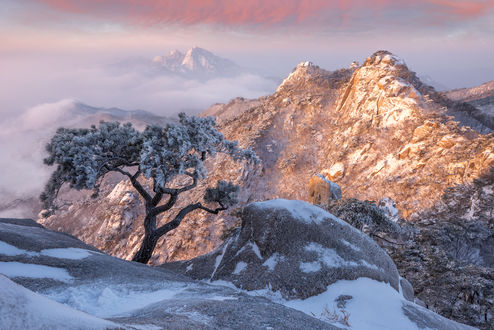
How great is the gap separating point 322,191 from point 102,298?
17.6m

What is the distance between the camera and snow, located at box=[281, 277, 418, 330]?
6.36 meters

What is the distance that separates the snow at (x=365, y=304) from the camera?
20.9 ft

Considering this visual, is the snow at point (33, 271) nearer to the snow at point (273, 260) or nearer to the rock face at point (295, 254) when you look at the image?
the rock face at point (295, 254)

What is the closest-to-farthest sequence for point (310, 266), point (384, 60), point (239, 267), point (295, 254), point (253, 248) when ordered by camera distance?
point (310, 266) < point (295, 254) < point (239, 267) < point (253, 248) < point (384, 60)

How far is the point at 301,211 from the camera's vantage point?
9695 mm

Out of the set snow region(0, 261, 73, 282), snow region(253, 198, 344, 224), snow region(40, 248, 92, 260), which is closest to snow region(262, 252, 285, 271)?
snow region(253, 198, 344, 224)

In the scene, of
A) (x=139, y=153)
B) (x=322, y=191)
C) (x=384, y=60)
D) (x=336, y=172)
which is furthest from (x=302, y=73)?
(x=139, y=153)

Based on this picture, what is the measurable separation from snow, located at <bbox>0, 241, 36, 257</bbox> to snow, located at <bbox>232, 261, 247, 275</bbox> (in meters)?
6.34

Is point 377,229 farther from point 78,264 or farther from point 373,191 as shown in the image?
point 78,264

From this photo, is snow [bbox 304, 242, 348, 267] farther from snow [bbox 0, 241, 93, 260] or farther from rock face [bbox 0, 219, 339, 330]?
snow [bbox 0, 241, 93, 260]

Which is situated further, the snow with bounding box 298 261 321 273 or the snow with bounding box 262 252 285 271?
the snow with bounding box 262 252 285 271

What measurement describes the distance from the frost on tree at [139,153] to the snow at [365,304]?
753 centimetres

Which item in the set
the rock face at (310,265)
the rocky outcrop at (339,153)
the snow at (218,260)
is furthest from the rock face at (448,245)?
the snow at (218,260)

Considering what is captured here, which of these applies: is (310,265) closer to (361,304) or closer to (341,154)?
(361,304)
